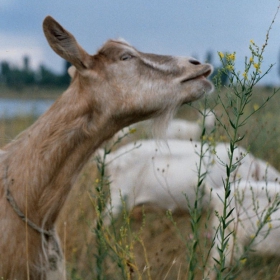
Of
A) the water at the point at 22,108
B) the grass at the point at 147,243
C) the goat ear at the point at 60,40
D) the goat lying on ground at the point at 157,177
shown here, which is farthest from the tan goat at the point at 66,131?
the water at the point at 22,108

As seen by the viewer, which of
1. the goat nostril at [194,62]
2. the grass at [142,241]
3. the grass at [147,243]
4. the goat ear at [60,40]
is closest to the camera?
the grass at [142,241]

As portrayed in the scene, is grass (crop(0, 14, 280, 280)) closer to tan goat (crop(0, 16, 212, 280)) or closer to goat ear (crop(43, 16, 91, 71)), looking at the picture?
tan goat (crop(0, 16, 212, 280))

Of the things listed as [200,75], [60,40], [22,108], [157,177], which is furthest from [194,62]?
[22,108]

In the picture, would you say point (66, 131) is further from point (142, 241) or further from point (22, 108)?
point (22, 108)

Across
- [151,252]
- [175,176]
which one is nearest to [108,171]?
[175,176]

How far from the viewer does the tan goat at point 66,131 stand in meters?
3.13

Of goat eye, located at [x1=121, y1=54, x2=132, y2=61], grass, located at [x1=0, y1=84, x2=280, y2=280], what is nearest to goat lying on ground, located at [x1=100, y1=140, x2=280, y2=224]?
grass, located at [x1=0, y1=84, x2=280, y2=280]

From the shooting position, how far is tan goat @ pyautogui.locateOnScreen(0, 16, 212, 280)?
3135mm

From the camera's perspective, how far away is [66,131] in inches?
127

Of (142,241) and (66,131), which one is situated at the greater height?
(66,131)

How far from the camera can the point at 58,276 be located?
10.7ft

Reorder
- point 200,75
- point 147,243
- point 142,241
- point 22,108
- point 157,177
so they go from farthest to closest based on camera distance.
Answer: point 22,108 → point 157,177 → point 147,243 → point 200,75 → point 142,241

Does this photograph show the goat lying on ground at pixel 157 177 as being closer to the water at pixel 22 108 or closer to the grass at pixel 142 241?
the grass at pixel 142 241

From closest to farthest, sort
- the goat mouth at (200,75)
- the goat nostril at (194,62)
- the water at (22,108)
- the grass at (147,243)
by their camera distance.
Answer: the goat mouth at (200,75), the goat nostril at (194,62), the grass at (147,243), the water at (22,108)
